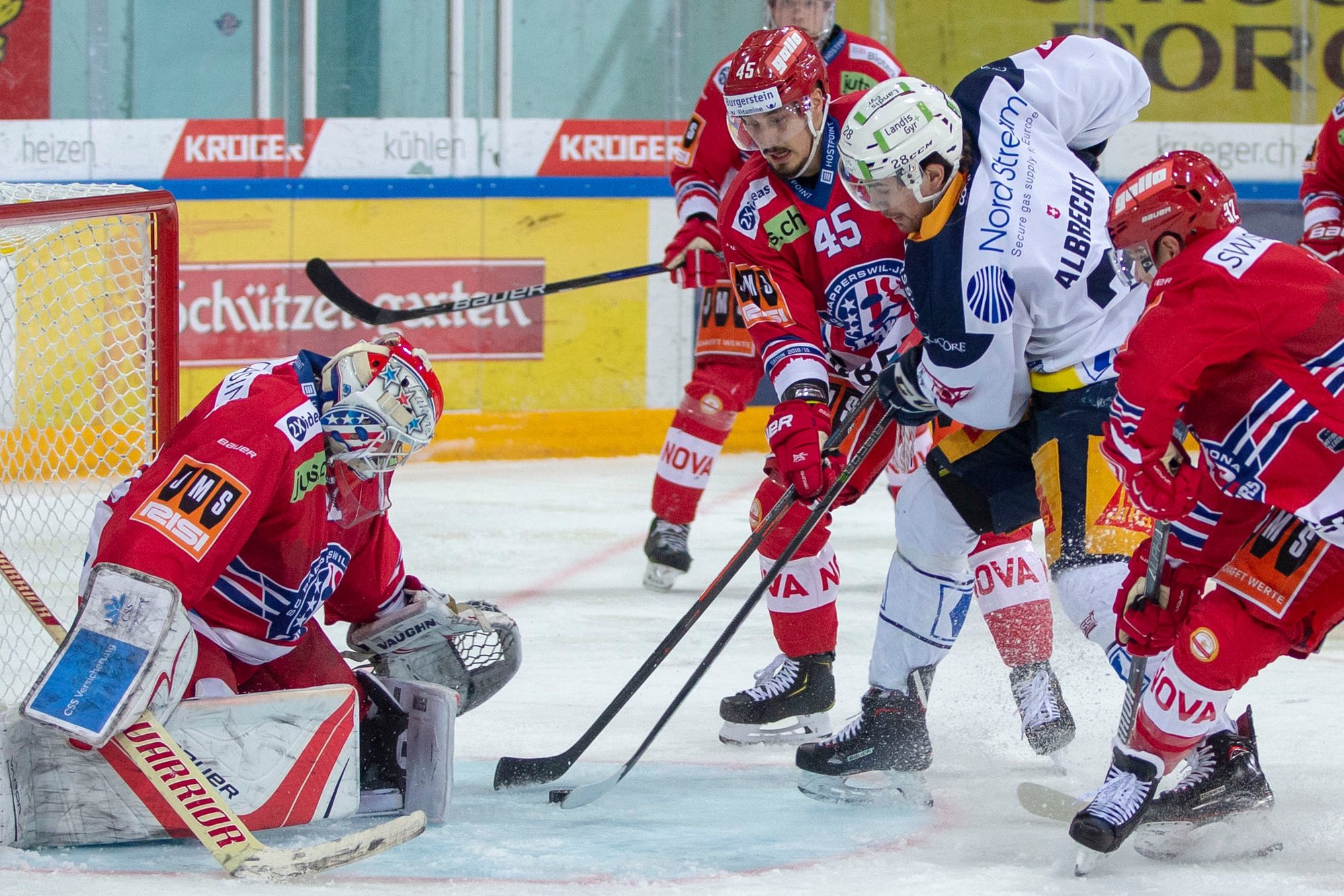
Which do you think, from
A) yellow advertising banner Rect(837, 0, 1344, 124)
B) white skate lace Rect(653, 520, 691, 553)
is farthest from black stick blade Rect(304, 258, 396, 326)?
yellow advertising banner Rect(837, 0, 1344, 124)

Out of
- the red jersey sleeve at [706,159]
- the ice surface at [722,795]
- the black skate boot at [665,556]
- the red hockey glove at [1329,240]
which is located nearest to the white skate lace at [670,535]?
the black skate boot at [665,556]

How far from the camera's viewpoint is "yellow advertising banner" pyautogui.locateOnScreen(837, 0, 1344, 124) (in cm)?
709

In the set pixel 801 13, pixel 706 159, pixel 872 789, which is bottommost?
pixel 872 789

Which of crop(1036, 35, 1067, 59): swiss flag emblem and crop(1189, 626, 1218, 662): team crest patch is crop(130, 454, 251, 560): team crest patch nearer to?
crop(1189, 626, 1218, 662): team crest patch

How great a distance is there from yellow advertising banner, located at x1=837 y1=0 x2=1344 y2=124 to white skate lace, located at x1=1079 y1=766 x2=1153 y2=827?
505 cm

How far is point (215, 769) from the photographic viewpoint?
237 centimetres

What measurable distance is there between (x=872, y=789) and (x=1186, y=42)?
17.0ft

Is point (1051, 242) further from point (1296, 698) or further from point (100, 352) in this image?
point (100, 352)

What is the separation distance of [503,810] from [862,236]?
1.14 meters

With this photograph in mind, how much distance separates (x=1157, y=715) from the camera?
7.67 ft

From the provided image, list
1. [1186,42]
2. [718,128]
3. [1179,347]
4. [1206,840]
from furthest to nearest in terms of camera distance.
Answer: [1186,42], [718,128], [1206,840], [1179,347]

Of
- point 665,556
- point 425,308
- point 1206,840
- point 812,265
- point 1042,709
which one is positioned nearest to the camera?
point 1206,840

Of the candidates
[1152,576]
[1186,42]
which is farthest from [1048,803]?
[1186,42]

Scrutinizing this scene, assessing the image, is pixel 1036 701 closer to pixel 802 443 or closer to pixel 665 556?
pixel 802 443
